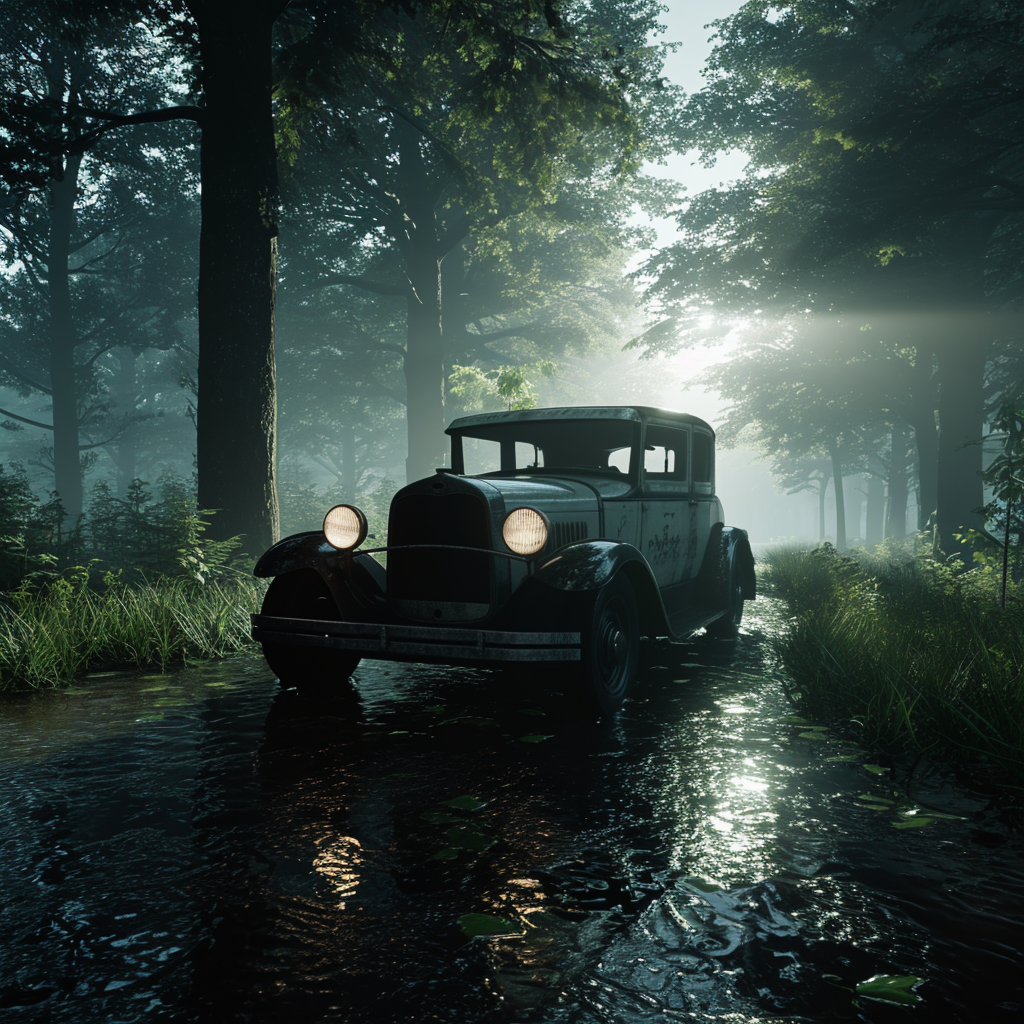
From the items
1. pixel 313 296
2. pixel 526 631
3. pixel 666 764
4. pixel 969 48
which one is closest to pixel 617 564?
pixel 526 631

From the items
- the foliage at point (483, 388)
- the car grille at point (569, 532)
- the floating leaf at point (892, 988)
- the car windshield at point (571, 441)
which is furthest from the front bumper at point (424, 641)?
the foliage at point (483, 388)

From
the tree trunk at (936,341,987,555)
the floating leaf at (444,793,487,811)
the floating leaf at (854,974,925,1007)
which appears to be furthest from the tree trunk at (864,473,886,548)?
the floating leaf at (854,974,925,1007)

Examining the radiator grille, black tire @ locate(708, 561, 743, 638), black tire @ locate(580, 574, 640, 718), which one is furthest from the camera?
black tire @ locate(708, 561, 743, 638)

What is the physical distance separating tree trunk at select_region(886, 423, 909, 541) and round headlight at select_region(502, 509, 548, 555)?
85.7 feet

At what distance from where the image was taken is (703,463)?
765 cm

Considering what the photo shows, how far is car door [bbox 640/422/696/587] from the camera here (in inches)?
243

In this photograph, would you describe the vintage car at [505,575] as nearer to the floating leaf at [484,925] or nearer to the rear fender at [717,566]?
the rear fender at [717,566]

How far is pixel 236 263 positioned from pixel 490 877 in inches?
314

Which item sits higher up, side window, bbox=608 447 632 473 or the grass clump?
side window, bbox=608 447 632 473

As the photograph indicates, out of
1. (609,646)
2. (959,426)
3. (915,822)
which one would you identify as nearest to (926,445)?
(959,426)

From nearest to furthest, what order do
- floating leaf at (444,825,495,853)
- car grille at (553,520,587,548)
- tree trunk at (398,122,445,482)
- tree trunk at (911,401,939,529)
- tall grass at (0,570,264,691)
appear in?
1. floating leaf at (444,825,495,853)
2. car grille at (553,520,587,548)
3. tall grass at (0,570,264,691)
4. tree trunk at (911,401,939,529)
5. tree trunk at (398,122,445,482)

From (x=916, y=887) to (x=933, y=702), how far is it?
2.05 m

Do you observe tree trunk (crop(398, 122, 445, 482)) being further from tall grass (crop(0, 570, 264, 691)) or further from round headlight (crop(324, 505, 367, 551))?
round headlight (crop(324, 505, 367, 551))

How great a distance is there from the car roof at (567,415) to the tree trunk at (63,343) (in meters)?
19.0
